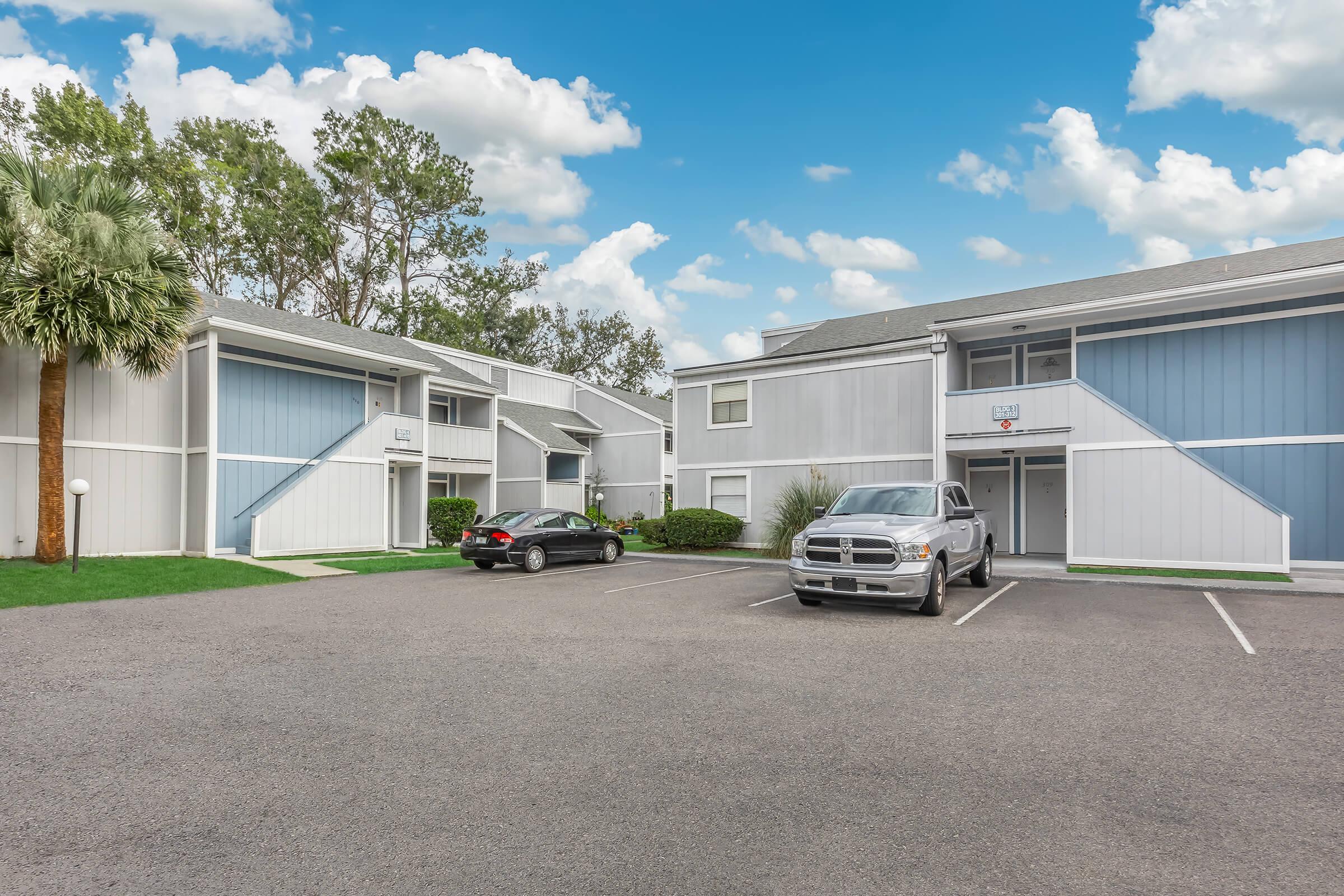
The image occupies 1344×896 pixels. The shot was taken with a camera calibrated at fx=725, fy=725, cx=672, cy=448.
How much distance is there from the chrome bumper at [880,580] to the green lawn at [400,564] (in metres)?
9.87

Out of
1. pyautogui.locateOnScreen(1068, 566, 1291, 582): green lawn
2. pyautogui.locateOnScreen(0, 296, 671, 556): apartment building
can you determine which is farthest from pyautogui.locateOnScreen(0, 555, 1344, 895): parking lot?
pyautogui.locateOnScreen(0, 296, 671, 556): apartment building

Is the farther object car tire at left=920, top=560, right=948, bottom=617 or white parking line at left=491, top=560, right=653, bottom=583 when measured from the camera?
white parking line at left=491, top=560, right=653, bottom=583

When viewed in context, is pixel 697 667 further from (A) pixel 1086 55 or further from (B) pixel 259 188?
→ (B) pixel 259 188

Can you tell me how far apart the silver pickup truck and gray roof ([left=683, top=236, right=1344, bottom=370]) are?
7.94 meters

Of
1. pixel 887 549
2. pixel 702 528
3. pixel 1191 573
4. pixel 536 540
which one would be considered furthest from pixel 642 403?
pixel 887 549

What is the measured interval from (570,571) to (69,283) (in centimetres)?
1128

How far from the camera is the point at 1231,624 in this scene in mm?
9609

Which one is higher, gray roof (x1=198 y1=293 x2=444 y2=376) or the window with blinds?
gray roof (x1=198 y1=293 x2=444 y2=376)

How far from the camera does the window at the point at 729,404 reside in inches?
867

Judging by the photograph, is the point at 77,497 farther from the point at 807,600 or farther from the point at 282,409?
the point at 807,600

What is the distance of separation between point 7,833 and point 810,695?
533 centimetres

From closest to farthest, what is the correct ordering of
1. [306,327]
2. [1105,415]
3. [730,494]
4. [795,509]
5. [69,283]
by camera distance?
[69,283]
[1105,415]
[795,509]
[306,327]
[730,494]

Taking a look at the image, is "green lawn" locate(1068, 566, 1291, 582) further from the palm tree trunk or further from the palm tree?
the palm tree trunk

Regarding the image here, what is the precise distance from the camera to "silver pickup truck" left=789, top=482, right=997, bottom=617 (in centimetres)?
989
